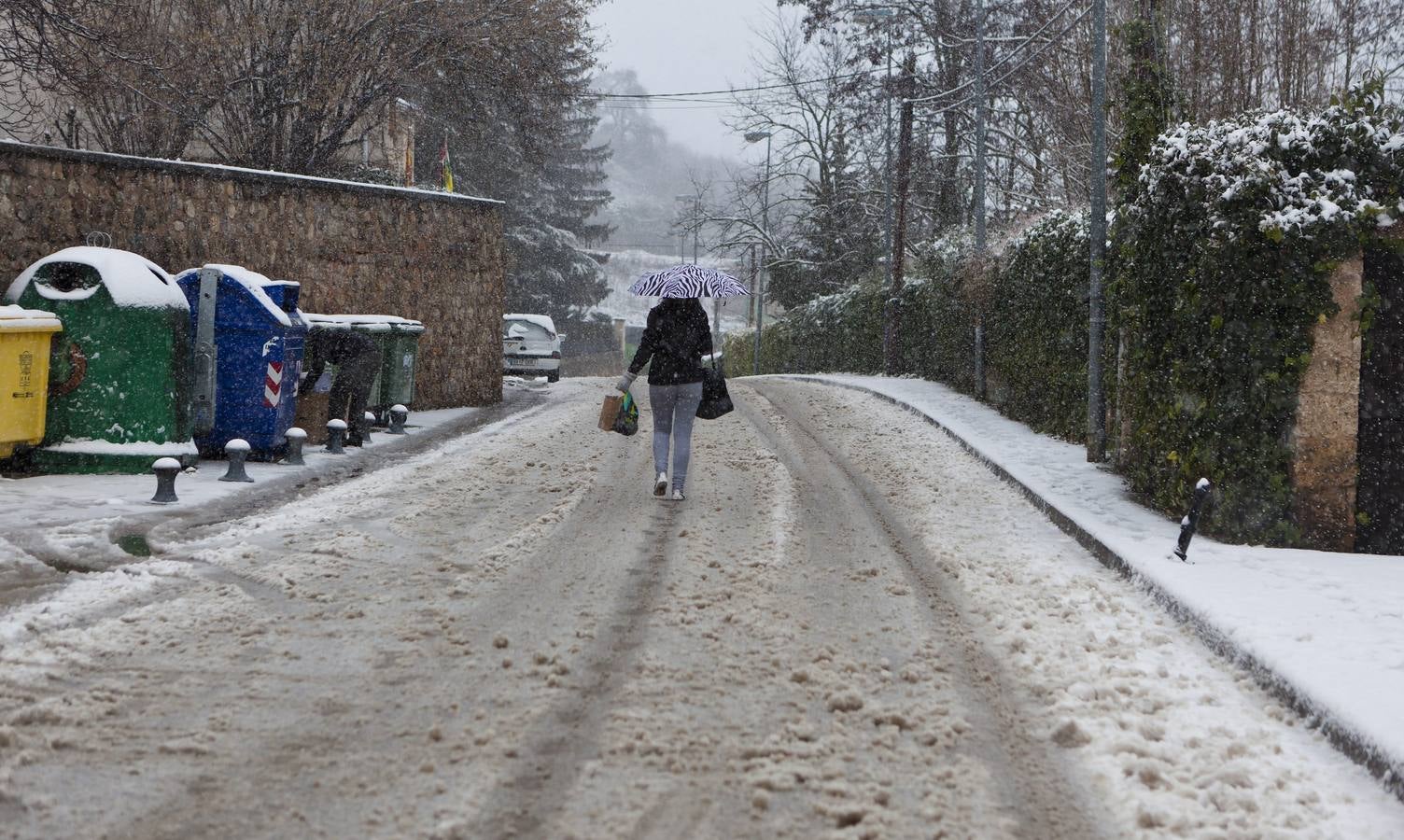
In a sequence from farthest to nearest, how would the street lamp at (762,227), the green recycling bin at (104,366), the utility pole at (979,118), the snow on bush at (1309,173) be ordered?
the street lamp at (762,227), the utility pole at (979,118), the green recycling bin at (104,366), the snow on bush at (1309,173)

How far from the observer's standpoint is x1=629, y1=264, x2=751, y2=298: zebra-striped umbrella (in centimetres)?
1013

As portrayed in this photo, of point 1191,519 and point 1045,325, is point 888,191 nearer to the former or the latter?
point 1045,325

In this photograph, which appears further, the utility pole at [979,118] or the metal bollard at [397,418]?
the utility pole at [979,118]

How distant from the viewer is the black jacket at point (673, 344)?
10.1 metres

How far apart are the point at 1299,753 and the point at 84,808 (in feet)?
13.1

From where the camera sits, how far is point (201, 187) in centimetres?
1389

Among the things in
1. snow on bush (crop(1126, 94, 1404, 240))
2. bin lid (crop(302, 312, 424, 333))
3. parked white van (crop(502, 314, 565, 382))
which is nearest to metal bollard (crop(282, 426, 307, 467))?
bin lid (crop(302, 312, 424, 333))

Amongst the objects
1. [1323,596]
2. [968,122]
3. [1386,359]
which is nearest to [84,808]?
[1323,596]

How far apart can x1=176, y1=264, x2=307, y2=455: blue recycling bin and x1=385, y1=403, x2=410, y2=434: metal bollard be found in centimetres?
325

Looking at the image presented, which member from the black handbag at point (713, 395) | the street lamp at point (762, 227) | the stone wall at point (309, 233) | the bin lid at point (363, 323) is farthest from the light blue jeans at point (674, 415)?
the street lamp at point (762, 227)

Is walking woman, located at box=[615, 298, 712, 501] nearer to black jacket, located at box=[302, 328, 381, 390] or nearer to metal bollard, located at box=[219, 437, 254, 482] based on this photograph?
metal bollard, located at box=[219, 437, 254, 482]

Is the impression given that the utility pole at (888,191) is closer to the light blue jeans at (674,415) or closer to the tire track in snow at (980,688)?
the tire track in snow at (980,688)

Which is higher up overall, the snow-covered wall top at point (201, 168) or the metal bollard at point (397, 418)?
the snow-covered wall top at point (201, 168)

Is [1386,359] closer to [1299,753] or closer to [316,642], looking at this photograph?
[1299,753]
